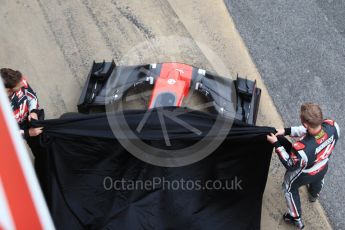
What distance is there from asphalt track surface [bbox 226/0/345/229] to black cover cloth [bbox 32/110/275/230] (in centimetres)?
113

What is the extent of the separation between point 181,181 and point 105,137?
713 millimetres

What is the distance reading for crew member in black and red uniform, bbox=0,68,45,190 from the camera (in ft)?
12.1

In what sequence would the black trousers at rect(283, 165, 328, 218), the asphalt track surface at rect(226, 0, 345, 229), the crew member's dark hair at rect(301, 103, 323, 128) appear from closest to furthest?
1. the crew member's dark hair at rect(301, 103, 323, 128)
2. the black trousers at rect(283, 165, 328, 218)
3. the asphalt track surface at rect(226, 0, 345, 229)

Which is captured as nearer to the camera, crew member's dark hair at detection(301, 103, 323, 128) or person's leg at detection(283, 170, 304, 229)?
crew member's dark hair at detection(301, 103, 323, 128)

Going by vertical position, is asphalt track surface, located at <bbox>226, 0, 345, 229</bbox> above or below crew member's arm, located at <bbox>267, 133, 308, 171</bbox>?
above

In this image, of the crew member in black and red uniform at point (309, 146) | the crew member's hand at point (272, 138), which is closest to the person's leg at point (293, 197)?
the crew member in black and red uniform at point (309, 146)

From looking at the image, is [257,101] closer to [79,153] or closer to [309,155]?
[309,155]

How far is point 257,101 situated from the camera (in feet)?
15.3

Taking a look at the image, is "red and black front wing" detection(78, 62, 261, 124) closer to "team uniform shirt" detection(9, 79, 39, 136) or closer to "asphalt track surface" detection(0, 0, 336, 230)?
"asphalt track surface" detection(0, 0, 336, 230)

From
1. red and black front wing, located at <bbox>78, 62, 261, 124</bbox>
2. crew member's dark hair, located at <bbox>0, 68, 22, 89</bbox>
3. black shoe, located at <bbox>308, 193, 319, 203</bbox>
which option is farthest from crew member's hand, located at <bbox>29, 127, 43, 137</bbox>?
black shoe, located at <bbox>308, 193, 319, 203</bbox>

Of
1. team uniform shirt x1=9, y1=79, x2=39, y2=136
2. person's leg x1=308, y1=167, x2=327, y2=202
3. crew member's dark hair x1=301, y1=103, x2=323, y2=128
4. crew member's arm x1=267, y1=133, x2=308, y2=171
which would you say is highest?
team uniform shirt x1=9, y1=79, x2=39, y2=136

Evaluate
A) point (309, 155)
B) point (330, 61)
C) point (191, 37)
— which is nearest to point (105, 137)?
point (309, 155)

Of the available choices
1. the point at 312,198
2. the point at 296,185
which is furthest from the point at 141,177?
the point at 312,198

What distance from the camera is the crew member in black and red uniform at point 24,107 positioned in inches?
145
